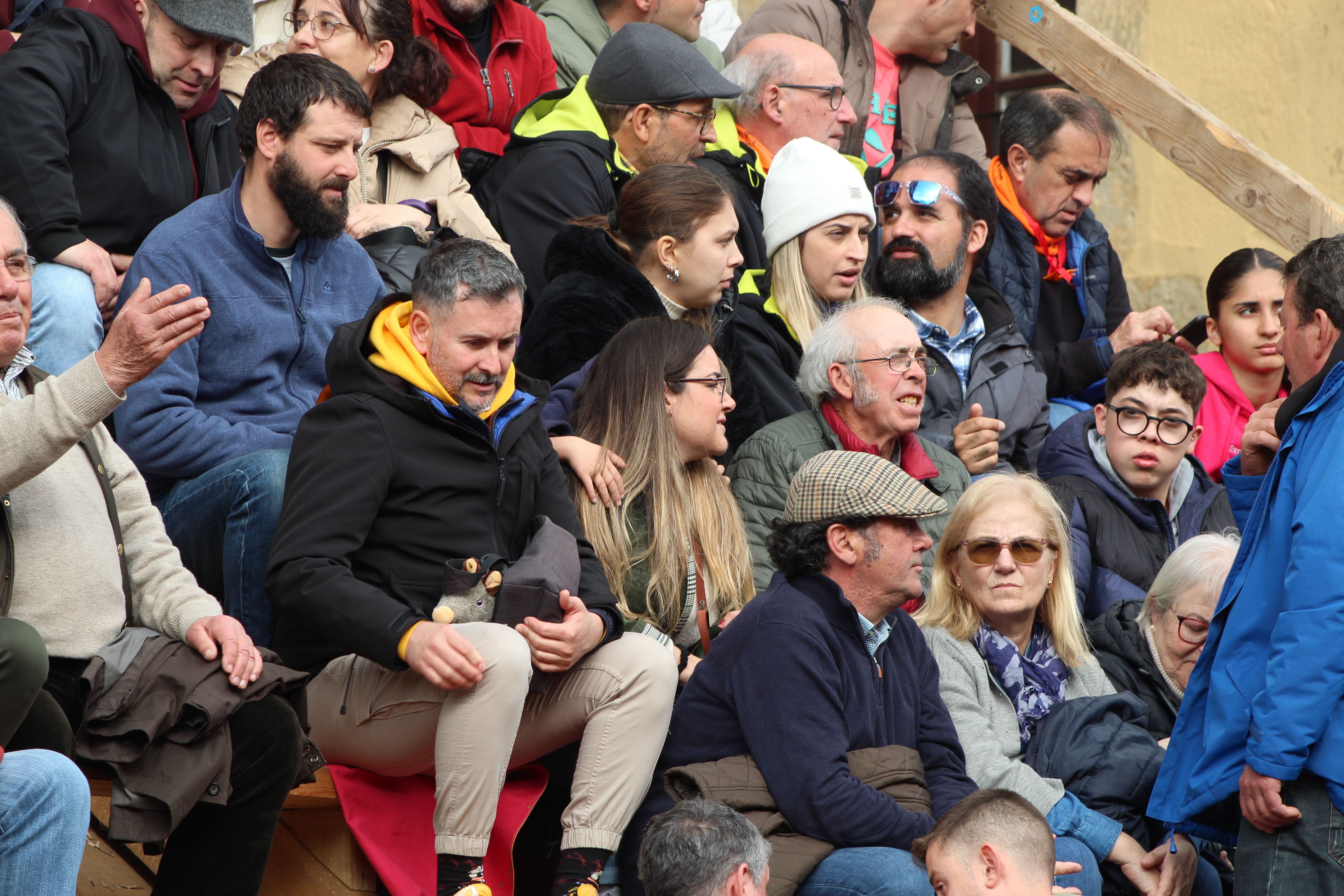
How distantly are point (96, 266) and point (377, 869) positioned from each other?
1812mm

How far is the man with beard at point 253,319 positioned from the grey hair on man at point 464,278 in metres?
0.43

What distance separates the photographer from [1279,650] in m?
3.18

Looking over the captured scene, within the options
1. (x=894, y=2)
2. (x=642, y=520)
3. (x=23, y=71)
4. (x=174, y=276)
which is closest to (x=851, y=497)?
(x=642, y=520)

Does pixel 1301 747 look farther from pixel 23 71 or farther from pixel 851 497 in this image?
pixel 23 71

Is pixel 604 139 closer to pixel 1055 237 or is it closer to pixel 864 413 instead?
pixel 864 413

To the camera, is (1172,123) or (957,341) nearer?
(957,341)

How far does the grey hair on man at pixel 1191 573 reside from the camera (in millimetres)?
4414

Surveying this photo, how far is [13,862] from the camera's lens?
9.26 feet

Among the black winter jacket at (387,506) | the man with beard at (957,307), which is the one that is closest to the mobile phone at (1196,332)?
the man with beard at (957,307)

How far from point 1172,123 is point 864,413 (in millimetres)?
2772

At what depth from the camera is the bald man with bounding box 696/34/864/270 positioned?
20.0 ft

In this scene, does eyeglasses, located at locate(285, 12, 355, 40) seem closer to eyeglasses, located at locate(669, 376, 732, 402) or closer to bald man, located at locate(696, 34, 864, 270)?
bald man, located at locate(696, 34, 864, 270)

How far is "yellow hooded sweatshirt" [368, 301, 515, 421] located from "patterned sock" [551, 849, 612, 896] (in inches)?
43.1

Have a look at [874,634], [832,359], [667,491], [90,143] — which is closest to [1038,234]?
[832,359]
